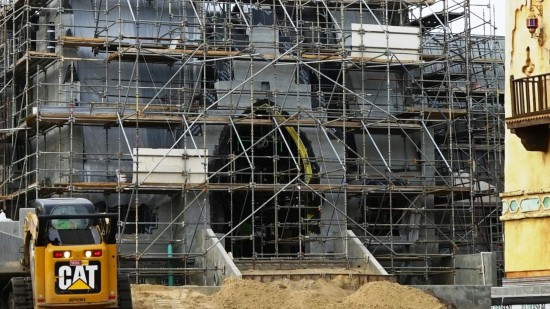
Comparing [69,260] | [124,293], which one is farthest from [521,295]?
[69,260]

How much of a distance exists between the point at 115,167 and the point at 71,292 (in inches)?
464

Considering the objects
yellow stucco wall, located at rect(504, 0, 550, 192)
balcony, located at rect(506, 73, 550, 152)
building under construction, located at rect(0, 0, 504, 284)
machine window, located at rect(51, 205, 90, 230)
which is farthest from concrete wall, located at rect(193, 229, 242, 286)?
balcony, located at rect(506, 73, 550, 152)

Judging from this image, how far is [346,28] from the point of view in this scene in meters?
42.9

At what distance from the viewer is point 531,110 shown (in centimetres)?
2595

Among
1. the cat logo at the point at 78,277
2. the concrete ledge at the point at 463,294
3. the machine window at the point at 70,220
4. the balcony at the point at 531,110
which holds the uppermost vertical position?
the balcony at the point at 531,110

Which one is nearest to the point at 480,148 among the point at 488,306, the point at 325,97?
the point at 325,97

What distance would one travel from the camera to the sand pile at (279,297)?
32.9 metres

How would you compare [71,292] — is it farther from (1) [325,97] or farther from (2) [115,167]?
(1) [325,97]

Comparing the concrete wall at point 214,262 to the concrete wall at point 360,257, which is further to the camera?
the concrete wall at point 360,257

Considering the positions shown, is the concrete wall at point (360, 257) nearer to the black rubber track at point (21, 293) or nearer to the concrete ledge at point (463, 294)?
the concrete ledge at point (463, 294)

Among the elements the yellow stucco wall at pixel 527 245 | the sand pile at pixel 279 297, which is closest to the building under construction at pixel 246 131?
the sand pile at pixel 279 297

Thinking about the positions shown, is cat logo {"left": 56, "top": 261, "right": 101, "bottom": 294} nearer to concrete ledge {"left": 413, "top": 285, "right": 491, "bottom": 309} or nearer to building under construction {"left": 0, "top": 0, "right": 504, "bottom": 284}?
building under construction {"left": 0, "top": 0, "right": 504, "bottom": 284}

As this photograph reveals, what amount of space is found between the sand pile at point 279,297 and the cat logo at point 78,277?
13.3ft

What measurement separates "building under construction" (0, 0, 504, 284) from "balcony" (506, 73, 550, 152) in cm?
1272
